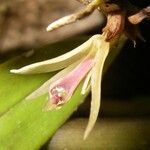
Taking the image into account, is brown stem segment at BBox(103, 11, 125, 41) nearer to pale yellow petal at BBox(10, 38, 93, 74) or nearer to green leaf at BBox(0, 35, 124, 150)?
pale yellow petal at BBox(10, 38, 93, 74)

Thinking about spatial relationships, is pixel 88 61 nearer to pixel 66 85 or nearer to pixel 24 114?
pixel 66 85

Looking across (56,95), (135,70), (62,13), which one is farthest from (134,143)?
(62,13)

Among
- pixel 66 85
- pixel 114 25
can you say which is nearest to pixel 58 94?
pixel 66 85

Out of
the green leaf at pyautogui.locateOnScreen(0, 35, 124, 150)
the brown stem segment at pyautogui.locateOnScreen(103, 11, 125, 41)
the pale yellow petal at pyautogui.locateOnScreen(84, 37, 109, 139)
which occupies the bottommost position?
the green leaf at pyautogui.locateOnScreen(0, 35, 124, 150)

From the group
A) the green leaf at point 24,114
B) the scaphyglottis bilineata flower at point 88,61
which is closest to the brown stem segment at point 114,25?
the scaphyglottis bilineata flower at point 88,61

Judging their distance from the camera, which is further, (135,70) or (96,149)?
(135,70)

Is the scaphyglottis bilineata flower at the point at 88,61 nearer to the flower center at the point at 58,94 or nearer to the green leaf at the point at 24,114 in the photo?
the flower center at the point at 58,94

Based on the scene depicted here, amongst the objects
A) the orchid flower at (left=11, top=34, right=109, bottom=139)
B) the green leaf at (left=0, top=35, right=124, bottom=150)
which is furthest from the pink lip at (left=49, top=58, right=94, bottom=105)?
the green leaf at (left=0, top=35, right=124, bottom=150)

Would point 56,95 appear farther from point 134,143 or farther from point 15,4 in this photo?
point 15,4
